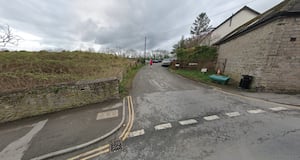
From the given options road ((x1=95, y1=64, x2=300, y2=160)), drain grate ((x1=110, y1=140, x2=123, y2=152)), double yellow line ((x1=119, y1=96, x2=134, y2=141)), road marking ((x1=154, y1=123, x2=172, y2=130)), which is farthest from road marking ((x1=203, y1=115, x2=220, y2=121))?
drain grate ((x1=110, y1=140, x2=123, y2=152))

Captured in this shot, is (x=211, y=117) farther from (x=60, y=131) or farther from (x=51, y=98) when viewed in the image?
(x=51, y=98)

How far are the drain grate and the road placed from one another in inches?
4.6

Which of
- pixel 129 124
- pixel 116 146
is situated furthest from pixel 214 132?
pixel 116 146

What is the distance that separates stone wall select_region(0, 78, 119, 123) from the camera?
527 cm

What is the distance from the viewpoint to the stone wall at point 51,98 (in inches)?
208

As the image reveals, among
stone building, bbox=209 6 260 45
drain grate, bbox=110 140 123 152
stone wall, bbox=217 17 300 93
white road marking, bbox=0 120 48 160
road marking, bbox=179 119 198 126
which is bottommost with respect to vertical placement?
white road marking, bbox=0 120 48 160

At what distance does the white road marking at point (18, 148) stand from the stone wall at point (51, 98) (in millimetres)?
1555

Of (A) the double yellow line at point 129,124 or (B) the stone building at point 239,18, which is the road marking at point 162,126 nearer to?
(A) the double yellow line at point 129,124

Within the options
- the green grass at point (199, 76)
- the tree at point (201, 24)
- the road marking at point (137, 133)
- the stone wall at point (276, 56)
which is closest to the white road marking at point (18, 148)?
the road marking at point (137, 133)

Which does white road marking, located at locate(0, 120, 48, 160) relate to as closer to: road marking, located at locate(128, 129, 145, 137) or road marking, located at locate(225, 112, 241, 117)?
road marking, located at locate(128, 129, 145, 137)

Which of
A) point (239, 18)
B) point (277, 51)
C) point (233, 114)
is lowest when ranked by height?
point (233, 114)

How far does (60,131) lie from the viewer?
427 centimetres

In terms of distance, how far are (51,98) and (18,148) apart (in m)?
2.58

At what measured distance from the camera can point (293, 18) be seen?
7.25m
